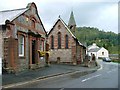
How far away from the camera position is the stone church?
48.2 m

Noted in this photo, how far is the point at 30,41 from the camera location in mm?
29641

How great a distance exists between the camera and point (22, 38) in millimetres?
28125

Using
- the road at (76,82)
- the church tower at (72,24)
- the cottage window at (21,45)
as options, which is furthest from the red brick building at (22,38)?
the church tower at (72,24)

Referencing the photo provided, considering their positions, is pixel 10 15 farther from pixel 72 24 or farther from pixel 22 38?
pixel 72 24

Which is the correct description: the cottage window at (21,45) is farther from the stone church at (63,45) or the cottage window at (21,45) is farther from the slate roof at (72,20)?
→ the slate roof at (72,20)

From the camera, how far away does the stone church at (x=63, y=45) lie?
48188mm

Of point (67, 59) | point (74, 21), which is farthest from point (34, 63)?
point (74, 21)

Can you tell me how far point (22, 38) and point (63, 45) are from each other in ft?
71.2

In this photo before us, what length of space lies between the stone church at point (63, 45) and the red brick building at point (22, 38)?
1328cm

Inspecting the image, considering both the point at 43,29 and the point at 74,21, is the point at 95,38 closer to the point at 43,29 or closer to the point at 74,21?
the point at 74,21

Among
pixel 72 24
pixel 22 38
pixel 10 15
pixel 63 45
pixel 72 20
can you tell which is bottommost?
pixel 63 45

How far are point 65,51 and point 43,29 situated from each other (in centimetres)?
1427

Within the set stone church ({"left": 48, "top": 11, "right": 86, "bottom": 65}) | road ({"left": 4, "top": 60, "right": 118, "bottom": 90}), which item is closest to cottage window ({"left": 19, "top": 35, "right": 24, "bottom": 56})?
road ({"left": 4, "top": 60, "right": 118, "bottom": 90})

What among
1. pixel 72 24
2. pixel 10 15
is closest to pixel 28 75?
pixel 10 15
